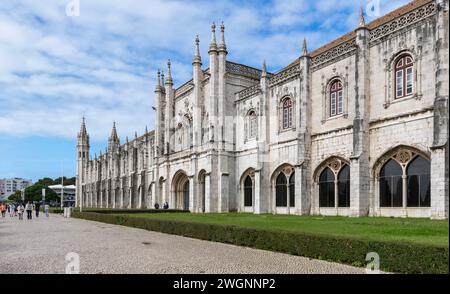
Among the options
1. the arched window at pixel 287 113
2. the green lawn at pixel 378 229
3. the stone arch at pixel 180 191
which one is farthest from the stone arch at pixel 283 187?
the stone arch at pixel 180 191

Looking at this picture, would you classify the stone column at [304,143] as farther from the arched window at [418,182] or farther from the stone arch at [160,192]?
the stone arch at [160,192]

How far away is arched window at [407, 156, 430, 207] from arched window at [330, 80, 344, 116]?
19.4 ft

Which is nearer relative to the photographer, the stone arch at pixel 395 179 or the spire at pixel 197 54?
the stone arch at pixel 395 179

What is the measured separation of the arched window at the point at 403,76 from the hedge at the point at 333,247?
41.4 feet

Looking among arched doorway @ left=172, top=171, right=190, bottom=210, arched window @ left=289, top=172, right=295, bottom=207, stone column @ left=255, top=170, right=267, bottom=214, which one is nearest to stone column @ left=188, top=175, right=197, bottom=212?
arched doorway @ left=172, top=171, right=190, bottom=210

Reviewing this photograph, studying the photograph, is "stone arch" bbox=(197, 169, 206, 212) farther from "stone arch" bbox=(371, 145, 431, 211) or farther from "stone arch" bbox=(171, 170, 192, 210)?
"stone arch" bbox=(371, 145, 431, 211)

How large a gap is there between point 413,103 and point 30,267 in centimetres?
1849

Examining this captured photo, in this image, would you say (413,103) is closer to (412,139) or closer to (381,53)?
(412,139)

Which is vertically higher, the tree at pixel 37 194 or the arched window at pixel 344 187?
the arched window at pixel 344 187

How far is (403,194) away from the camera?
20.7 m

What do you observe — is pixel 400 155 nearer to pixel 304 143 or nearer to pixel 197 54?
pixel 304 143

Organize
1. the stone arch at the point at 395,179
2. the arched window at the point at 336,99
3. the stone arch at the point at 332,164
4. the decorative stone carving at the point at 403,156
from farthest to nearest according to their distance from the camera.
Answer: the arched window at the point at 336,99 → the stone arch at the point at 332,164 → the decorative stone carving at the point at 403,156 → the stone arch at the point at 395,179

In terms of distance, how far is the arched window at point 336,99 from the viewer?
25078 mm
